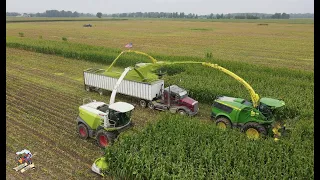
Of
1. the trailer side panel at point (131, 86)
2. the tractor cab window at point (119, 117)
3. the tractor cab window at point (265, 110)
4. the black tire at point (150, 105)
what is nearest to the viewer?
the tractor cab window at point (119, 117)

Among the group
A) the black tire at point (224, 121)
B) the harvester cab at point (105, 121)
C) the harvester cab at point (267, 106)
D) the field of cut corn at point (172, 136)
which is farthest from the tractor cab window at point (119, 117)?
the harvester cab at point (267, 106)

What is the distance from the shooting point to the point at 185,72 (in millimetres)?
22609

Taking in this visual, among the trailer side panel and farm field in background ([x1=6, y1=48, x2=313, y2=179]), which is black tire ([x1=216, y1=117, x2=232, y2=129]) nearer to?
farm field in background ([x1=6, y1=48, x2=313, y2=179])

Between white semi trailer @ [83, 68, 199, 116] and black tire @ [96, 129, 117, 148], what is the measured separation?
4.96 meters

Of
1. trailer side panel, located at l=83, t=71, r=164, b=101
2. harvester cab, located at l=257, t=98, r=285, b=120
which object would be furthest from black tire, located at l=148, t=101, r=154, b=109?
harvester cab, located at l=257, t=98, r=285, b=120

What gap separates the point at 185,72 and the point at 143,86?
7.23 meters

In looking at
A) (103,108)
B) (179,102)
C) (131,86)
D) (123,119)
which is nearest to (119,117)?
(123,119)

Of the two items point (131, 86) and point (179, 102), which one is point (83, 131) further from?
point (179, 102)

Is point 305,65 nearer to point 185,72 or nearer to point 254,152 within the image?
point 185,72

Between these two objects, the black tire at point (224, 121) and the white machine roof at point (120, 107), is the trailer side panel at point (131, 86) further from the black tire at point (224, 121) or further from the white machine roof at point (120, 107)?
the white machine roof at point (120, 107)

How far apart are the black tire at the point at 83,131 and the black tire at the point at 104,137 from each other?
947 millimetres

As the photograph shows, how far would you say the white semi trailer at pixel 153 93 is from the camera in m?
15.2
